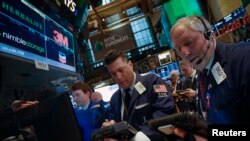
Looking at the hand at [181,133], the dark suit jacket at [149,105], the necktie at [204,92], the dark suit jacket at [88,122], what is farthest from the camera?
the dark suit jacket at [88,122]

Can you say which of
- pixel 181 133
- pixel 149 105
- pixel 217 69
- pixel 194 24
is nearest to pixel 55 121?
pixel 181 133

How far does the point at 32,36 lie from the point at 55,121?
1673 mm

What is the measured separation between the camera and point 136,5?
1161 centimetres

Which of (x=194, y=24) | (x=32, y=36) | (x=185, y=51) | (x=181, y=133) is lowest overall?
(x=181, y=133)

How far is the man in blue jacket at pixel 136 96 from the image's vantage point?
251 cm

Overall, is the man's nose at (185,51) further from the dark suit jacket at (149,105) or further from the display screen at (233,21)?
the display screen at (233,21)

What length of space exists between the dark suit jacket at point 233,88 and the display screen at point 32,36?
166 centimetres

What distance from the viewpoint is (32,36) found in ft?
9.34

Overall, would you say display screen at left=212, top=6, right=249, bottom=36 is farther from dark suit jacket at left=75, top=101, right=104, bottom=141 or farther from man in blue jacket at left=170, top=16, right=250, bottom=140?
man in blue jacket at left=170, top=16, right=250, bottom=140

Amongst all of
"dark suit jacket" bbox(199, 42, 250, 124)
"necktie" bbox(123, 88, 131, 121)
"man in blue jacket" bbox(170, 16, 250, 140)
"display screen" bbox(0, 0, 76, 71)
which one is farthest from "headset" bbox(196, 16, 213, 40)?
"display screen" bbox(0, 0, 76, 71)

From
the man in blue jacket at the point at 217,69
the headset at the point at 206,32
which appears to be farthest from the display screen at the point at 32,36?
the headset at the point at 206,32

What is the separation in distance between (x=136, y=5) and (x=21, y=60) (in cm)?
950

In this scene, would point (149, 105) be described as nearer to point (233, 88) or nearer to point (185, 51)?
point (185, 51)

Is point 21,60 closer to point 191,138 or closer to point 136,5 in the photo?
point 191,138
